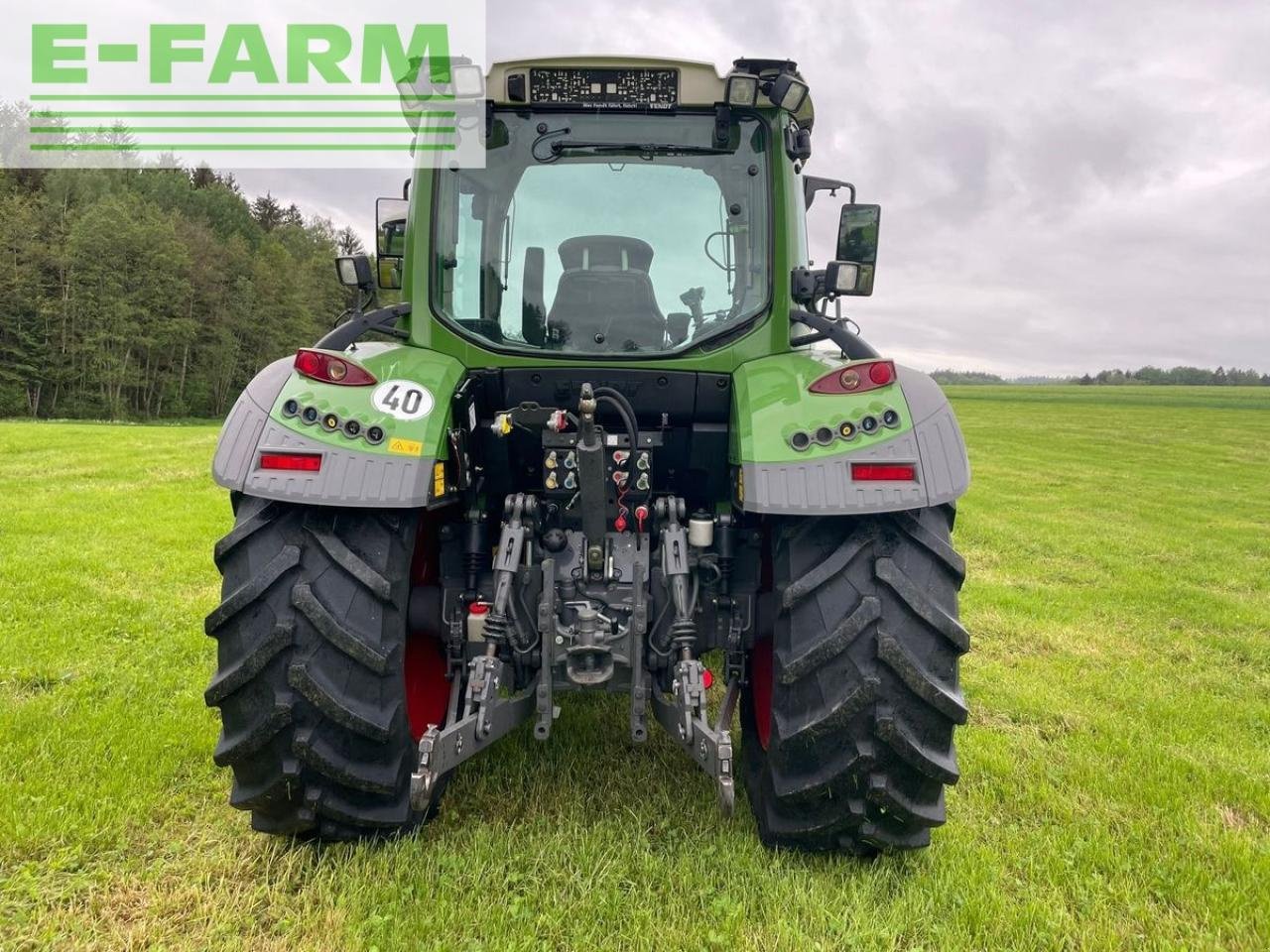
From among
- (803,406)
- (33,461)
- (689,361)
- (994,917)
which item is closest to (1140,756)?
(994,917)

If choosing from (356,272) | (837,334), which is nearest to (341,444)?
(356,272)

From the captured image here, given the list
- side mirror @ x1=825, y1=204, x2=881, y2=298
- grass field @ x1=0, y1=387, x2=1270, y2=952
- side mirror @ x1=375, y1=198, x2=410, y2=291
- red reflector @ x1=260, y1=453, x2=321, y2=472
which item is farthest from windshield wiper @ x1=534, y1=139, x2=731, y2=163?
grass field @ x1=0, y1=387, x2=1270, y2=952

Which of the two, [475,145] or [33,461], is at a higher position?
[475,145]

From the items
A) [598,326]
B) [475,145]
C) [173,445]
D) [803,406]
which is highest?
[475,145]

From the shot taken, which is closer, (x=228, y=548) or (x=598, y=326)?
(x=228, y=548)

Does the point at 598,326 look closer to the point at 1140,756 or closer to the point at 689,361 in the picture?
the point at 689,361

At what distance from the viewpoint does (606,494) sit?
269 cm

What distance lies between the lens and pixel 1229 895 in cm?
243

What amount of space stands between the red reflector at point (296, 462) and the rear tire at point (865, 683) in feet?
4.64

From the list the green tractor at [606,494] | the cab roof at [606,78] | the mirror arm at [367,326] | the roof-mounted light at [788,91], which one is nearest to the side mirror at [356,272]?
the green tractor at [606,494]

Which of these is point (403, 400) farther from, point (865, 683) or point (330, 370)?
point (865, 683)

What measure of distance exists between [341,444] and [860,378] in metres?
1.58

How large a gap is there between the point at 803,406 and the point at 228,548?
176 centimetres

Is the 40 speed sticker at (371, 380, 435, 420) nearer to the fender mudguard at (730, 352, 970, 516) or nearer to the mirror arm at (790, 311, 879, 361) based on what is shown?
the fender mudguard at (730, 352, 970, 516)
